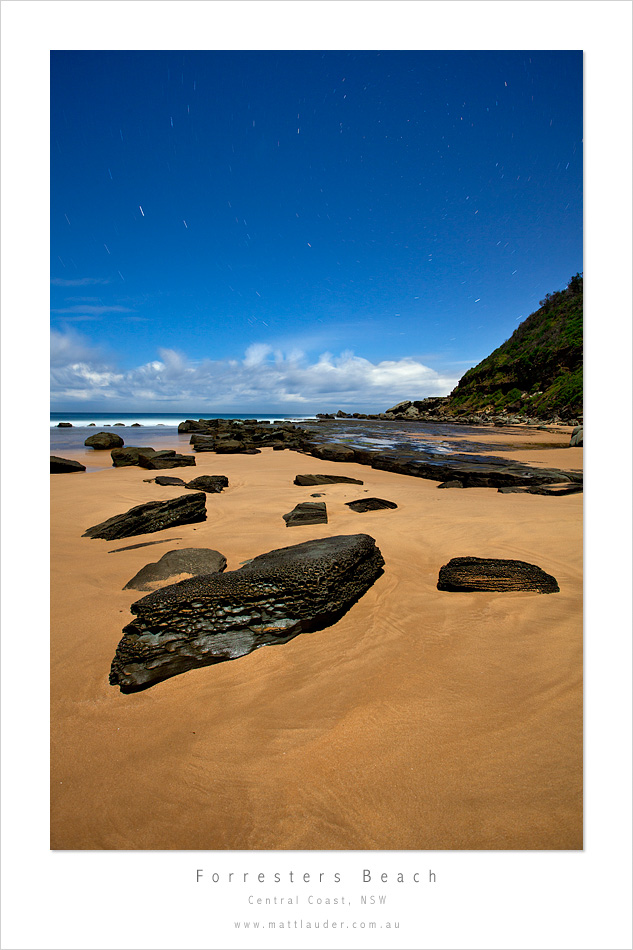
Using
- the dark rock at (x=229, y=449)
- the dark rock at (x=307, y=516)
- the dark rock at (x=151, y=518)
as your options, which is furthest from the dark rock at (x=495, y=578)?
the dark rock at (x=229, y=449)

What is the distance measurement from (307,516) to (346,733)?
3.42 meters

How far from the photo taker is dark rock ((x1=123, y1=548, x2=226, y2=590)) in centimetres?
312

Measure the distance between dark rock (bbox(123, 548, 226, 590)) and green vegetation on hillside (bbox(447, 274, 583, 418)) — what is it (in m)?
31.0

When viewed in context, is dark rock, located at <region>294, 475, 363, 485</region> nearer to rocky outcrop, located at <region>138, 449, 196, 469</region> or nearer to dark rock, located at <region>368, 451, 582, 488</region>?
dark rock, located at <region>368, 451, 582, 488</region>

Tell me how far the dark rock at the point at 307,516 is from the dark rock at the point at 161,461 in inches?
290

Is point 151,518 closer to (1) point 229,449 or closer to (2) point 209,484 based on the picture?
(2) point 209,484

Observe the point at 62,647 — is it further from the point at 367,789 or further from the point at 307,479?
the point at 307,479

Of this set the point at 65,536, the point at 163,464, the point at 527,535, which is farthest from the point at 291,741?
the point at 163,464

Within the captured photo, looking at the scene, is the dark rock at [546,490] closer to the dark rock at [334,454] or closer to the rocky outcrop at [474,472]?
the rocky outcrop at [474,472]

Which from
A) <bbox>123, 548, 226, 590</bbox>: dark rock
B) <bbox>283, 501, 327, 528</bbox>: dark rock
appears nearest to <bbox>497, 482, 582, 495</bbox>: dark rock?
<bbox>283, 501, 327, 528</bbox>: dark rock

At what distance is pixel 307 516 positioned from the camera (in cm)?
493

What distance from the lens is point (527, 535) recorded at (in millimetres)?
4219

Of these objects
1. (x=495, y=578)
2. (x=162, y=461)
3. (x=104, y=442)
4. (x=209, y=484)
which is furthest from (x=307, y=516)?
(x=104, y=442)
